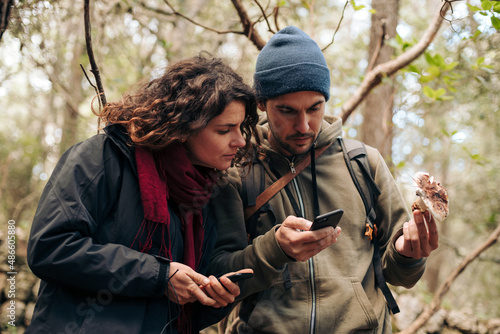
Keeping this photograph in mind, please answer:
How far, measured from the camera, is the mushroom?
1.88 meters

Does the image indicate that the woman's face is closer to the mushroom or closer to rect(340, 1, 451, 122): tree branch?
the mushroom

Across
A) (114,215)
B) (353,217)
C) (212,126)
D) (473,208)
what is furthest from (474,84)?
(114,215)

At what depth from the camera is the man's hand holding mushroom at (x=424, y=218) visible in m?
1.89

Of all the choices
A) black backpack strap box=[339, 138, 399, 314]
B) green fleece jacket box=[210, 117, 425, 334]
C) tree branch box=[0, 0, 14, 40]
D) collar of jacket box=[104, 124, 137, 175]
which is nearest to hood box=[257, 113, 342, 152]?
green fleece jacket box=[210, 117, 425, 334]

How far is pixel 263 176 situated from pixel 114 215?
0.94m

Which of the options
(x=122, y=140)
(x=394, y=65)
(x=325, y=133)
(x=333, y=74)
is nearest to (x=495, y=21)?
(x=394, y=65)

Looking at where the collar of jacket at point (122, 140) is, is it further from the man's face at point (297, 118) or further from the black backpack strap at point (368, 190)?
the black backpack strap at point (368, 190)

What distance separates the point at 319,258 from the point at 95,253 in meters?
1.19

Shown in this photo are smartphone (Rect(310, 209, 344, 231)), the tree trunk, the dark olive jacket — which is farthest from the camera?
the tree trunk

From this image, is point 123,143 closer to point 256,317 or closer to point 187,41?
point 256,317

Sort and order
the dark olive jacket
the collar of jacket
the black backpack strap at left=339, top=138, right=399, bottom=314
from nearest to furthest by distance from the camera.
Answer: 1. the dark olive jacket
2. the collar of jacket
3. the black backpack strap at left=339, top=138, right=399, bottom=314

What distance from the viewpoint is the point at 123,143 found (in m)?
1.96

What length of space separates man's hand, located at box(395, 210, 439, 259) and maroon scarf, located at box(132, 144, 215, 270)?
1.06 m

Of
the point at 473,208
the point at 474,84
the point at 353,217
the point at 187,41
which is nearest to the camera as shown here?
the point at 353,217
